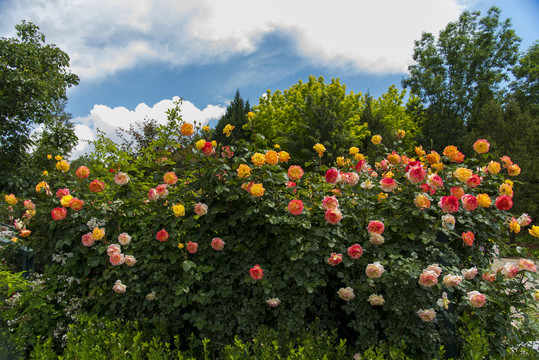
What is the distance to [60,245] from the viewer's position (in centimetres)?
268

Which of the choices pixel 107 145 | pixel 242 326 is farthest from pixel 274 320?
pixel 107 145

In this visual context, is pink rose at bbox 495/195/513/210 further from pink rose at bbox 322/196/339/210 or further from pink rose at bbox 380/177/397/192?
pink rose at bbox 322/196/339/210

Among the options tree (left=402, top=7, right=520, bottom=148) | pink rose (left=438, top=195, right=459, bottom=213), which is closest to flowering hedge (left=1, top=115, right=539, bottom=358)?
pink rose (left=438, top=195, right=459, bottom=213)

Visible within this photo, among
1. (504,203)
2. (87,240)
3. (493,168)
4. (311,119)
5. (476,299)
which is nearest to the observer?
(476,299)

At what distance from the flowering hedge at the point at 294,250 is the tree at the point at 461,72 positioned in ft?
69.3

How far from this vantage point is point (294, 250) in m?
2.29

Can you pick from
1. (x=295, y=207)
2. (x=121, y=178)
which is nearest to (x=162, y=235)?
(x=121, y=178)

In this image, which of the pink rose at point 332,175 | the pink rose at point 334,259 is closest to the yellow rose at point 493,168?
the pink rose at point 332,175

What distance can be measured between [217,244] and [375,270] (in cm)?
109

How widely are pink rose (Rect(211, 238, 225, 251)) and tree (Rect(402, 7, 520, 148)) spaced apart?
72.0ft

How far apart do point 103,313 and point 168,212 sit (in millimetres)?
1033

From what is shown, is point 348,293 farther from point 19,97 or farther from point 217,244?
point 19,97

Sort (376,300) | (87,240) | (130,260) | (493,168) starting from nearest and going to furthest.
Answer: (376,300), (130,260), (87,240), (493,168)

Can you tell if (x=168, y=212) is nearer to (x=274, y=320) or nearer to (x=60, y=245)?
(x=60, y=245)
